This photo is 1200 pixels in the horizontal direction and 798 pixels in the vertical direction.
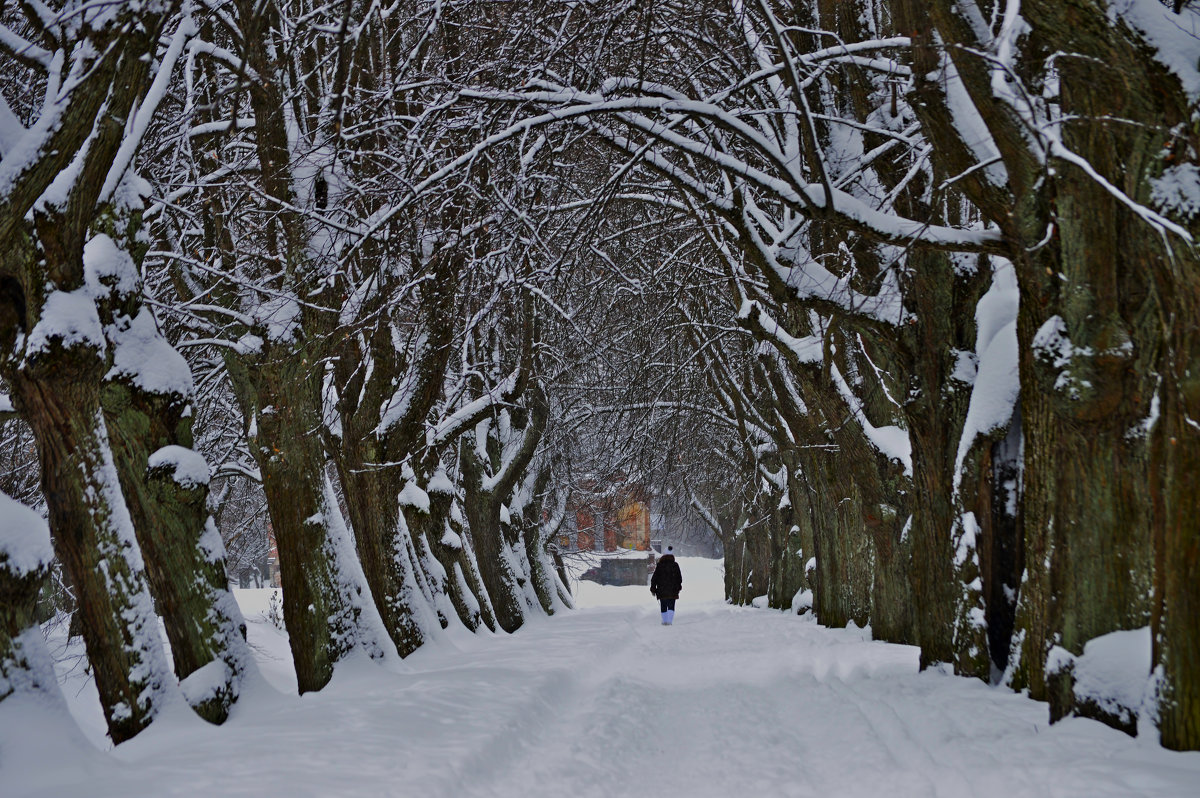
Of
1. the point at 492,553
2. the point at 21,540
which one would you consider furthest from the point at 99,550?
the point at 492,553

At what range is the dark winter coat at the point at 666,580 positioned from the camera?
71.5 feet

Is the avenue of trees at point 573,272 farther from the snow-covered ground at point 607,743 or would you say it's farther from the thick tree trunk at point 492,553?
the thick tree trunk at point 492,553

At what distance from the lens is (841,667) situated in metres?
10.3

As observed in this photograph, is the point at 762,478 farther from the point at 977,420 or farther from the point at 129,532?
the point at 129,532

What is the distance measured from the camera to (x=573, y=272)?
9.28 metres

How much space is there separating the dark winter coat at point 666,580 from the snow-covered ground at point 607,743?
11021 mm

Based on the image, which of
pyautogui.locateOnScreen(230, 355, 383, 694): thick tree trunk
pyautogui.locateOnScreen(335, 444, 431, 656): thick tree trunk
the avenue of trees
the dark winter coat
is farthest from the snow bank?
the dark winter coat

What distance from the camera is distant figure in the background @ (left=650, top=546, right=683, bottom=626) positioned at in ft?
71.5

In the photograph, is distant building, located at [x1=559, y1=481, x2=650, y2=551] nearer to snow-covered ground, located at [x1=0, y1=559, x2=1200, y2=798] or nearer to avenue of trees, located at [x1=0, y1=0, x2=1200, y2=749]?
avenue of trees, located at [x1=0, y1=0, x2=1200, y2=749]

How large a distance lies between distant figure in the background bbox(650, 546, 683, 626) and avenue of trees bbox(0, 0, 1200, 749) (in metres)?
8.61

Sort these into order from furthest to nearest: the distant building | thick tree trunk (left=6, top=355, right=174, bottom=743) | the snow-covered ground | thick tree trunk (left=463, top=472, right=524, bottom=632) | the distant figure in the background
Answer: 1. the distant building
2. the distant figure in the background
3. thick tree trunk (left=463, top=472, right=524, bottom=632)
4. thick tree trunk (left=6, top=355, right=174, bottom=743)
5. the snow-covered ground

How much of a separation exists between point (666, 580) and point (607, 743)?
49.6 feet

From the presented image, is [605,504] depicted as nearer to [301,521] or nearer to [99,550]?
[301,521]

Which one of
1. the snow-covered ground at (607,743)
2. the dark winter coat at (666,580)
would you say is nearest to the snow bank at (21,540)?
the snow-covered ground at (607,743)
